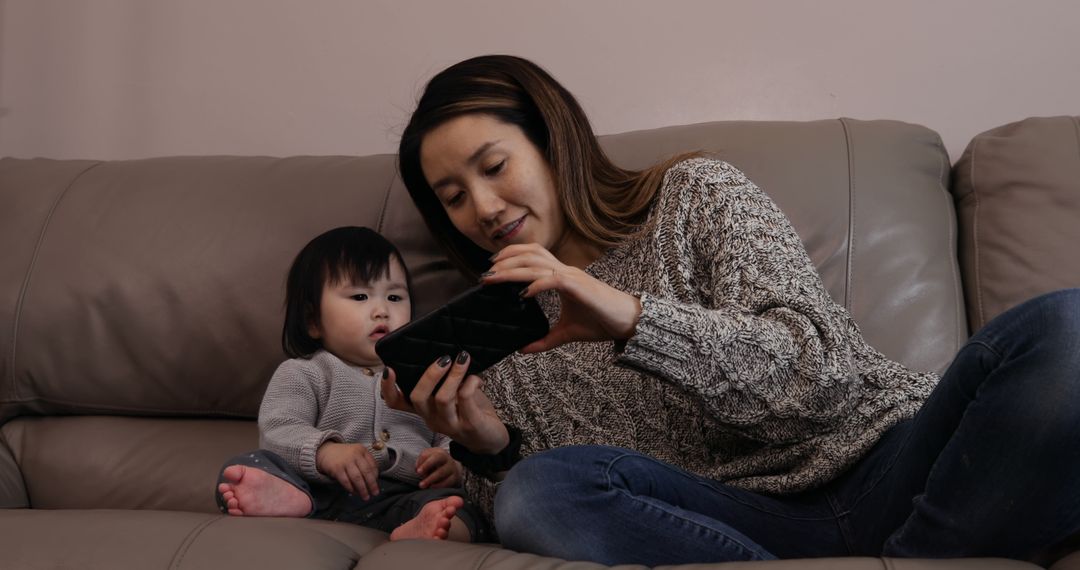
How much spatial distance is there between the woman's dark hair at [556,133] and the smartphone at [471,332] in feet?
0.79

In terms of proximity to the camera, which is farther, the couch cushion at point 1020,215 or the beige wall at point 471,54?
the beige wall at point 471,54

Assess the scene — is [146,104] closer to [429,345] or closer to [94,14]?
[94,14]

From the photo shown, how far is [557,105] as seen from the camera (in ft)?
Result: 4.19

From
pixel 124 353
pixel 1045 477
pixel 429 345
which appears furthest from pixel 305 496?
pixel 1045 477

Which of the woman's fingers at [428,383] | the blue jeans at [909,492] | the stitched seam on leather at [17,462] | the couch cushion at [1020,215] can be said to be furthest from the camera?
the stitched seam on leather at [17,462]

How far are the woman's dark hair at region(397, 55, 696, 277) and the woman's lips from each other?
0.19ft

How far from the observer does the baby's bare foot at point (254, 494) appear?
1.17 metres

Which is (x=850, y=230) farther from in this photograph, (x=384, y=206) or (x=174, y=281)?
(x=174, y=281)

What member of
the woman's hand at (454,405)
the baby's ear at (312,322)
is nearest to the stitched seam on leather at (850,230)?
the woman's hand at (454,405)

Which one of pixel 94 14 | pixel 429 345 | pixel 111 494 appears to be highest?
pixel 94 14

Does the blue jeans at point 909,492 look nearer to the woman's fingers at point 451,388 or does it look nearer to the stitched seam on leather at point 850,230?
the woman's fingers at point 451,388

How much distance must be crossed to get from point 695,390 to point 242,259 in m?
0.83

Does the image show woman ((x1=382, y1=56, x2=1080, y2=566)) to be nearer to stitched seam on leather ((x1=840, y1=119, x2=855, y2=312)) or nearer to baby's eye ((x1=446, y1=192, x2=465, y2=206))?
baby's eye ((x1=446, y1=192, x2=465, y2=206))

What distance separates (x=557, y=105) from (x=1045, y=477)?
2.34 feet
